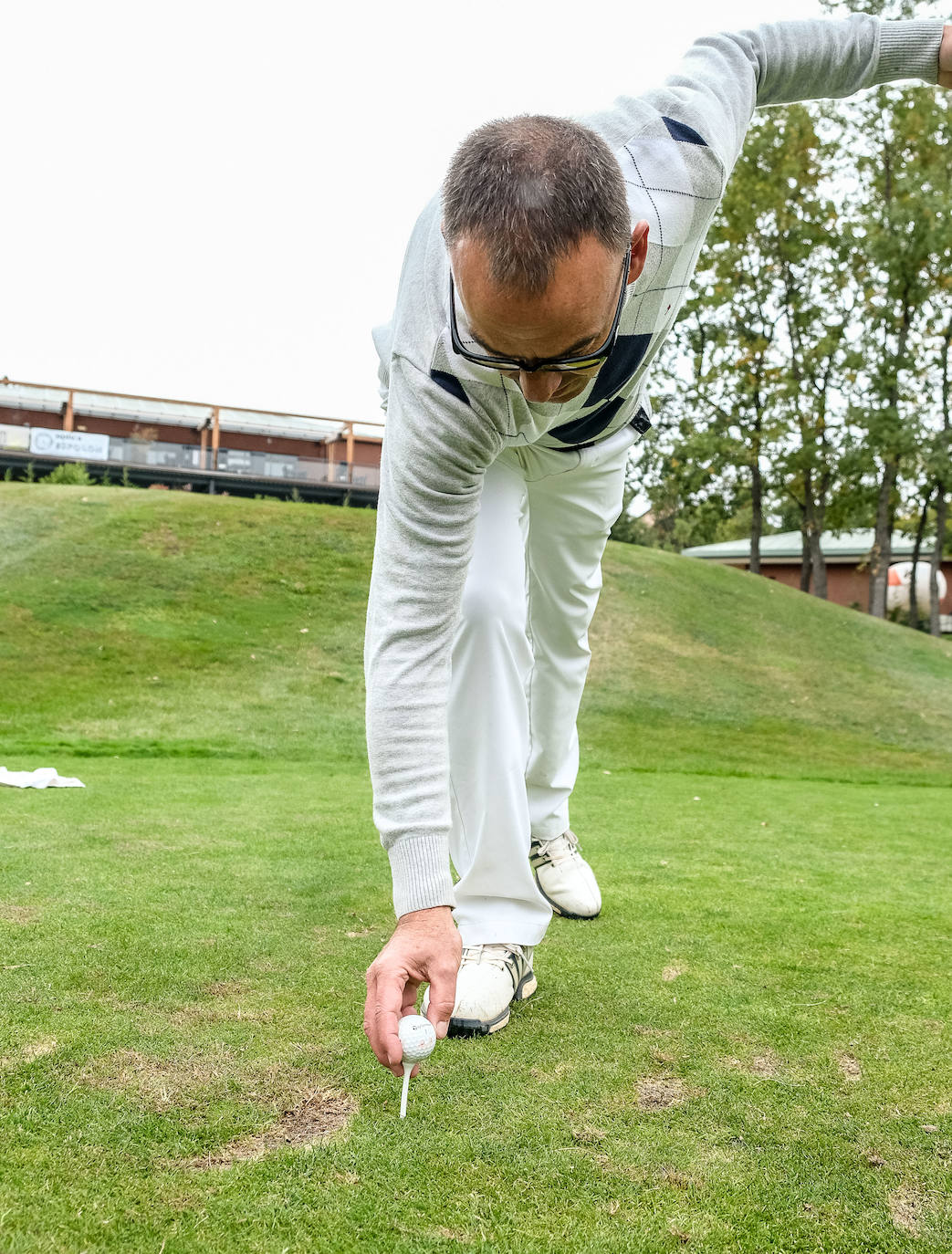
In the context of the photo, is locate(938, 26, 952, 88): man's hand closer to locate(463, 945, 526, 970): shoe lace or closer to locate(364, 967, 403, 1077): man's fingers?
locate(463, 945, 526, 970): shoe lace

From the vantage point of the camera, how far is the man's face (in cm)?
146

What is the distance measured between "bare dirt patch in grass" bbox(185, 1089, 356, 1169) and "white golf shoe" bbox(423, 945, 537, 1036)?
340 mm

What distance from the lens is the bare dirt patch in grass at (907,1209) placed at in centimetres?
134

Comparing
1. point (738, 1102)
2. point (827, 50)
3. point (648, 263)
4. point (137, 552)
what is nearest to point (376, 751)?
point (738, 1102)

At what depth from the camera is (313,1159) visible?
4.74 ft

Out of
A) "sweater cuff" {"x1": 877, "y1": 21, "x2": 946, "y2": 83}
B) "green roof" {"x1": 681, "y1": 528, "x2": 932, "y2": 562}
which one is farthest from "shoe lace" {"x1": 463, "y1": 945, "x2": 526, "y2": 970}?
"green roof" {"x1": 681, "y1": 528, "x2": 932, "y2": 562}

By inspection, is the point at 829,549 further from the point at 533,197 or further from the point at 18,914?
the point at 533,197

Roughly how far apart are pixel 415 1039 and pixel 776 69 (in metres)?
2.42

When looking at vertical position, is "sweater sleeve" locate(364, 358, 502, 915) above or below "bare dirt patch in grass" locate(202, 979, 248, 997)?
above

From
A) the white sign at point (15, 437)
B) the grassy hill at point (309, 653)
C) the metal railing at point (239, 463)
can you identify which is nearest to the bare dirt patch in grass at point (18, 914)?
the grassy hill at point (309, 653)

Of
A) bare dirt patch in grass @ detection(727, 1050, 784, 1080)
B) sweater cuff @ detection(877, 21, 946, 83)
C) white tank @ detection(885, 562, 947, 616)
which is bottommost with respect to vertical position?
white tank @ detection(885, 562, 947, 616)

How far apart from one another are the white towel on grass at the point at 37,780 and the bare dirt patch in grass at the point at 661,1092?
4071 millimetres

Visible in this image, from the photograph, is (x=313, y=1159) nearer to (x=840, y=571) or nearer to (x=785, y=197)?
(x=785, y=197)

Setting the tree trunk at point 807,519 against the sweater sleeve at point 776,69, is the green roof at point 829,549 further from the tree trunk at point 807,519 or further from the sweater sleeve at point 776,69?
the sweater sleeve at point 776,69
